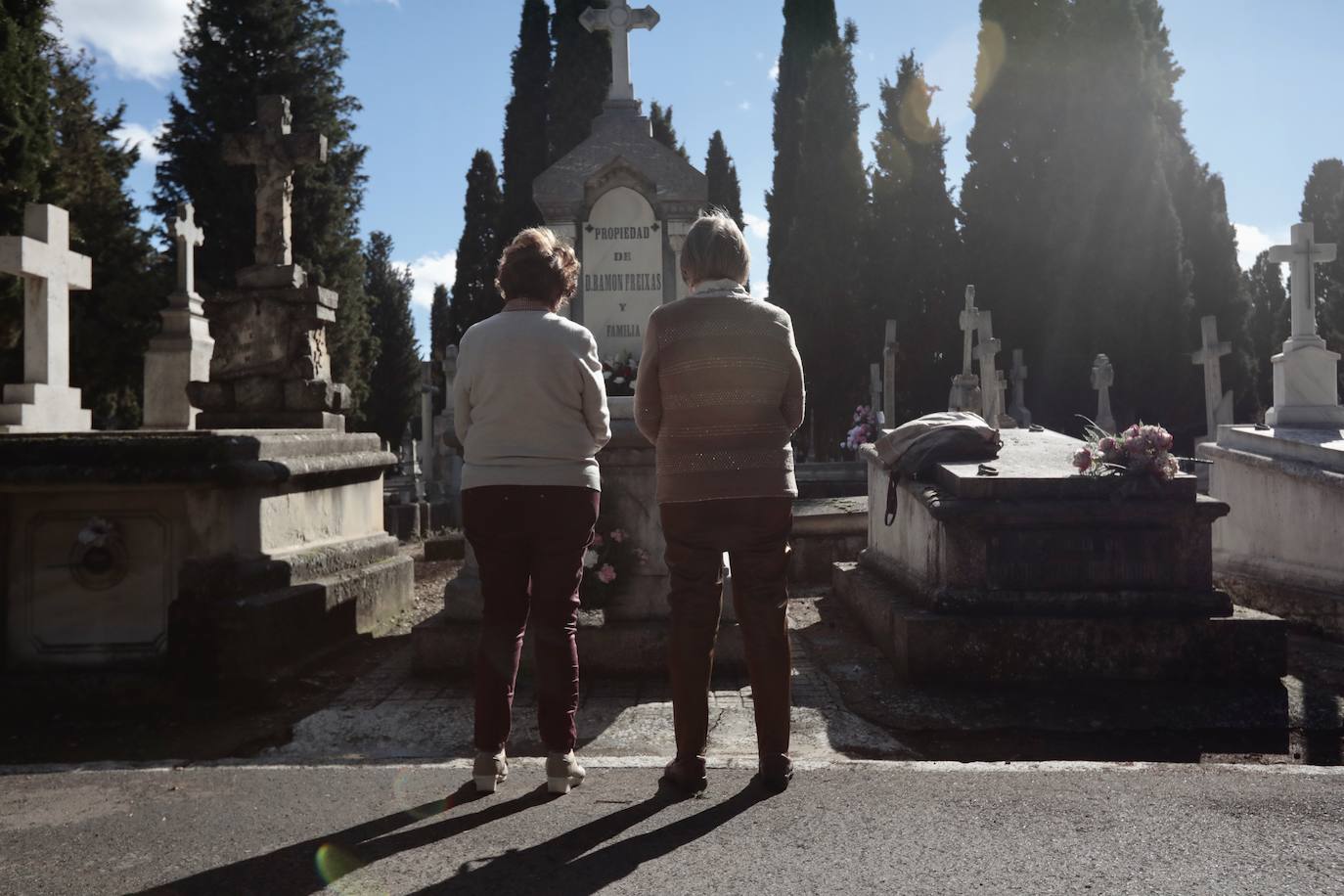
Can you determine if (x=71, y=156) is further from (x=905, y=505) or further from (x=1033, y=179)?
(x=1033, y=179)

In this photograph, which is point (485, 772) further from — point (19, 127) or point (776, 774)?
point (19, 127)

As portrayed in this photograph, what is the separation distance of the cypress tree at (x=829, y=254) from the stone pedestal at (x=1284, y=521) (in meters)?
19.5

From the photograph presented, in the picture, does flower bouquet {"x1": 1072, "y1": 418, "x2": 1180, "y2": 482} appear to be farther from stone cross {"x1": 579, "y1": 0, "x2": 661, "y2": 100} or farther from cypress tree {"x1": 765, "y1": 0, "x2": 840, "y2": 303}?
cypress tree {"x1": 765, "y1": 0, "x2": 840, "y2": 303}

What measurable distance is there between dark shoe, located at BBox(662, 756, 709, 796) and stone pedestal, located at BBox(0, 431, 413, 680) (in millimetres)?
2669

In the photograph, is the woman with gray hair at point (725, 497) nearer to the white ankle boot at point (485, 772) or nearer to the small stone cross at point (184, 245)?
the white ankle boot at point (485, 772)

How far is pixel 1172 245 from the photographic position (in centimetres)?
2494

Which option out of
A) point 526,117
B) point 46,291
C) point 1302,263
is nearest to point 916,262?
point 526,117

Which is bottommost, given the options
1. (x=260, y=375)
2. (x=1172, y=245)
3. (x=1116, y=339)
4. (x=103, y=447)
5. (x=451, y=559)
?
(x=451, y=559)

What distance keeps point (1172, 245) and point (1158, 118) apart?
5.14 meters

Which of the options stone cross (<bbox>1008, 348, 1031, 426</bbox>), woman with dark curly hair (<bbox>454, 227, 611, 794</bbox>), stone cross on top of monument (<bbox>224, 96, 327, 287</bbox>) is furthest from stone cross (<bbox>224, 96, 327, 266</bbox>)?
stone cross (<bbox>1008, 348, 1031, 426</bbox>)

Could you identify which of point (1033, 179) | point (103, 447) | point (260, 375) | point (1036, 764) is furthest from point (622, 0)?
point (1033, 179)

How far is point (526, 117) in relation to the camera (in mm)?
32281

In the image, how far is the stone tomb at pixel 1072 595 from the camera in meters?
4.78

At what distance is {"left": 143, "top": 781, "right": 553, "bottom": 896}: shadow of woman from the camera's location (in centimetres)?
252
